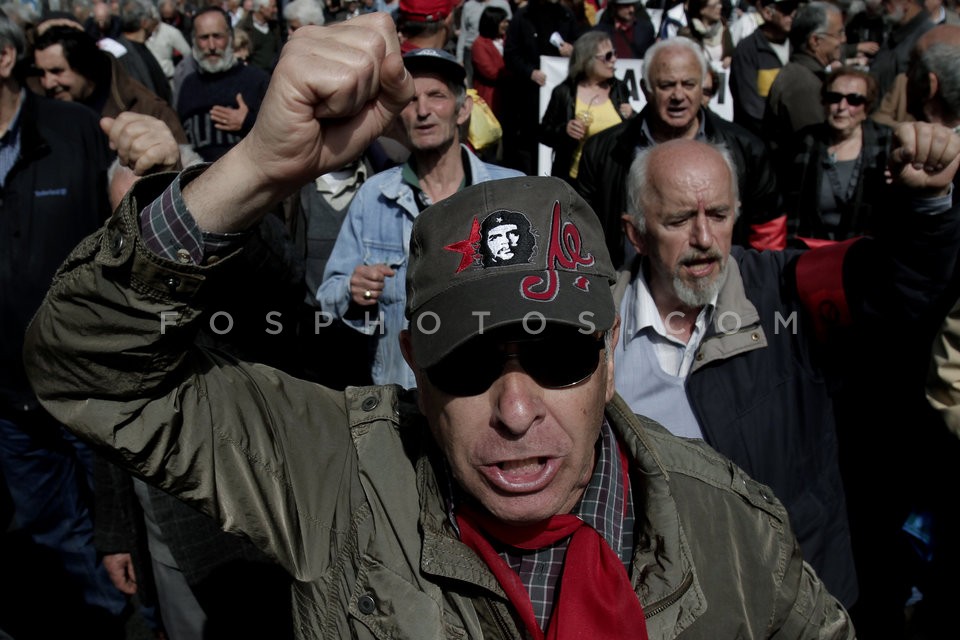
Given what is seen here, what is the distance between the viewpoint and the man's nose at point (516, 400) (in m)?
1.51

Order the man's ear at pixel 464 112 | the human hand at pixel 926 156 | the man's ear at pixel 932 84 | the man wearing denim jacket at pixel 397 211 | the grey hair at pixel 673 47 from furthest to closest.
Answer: the grey hair at pixel 673 47 → the man's ear at pixel 932 84 → the man's ear at pixel 464 112 → the man wearing denim jacket at pixel 397 211 → the human hand at pixel 926 156

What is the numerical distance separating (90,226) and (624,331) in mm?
2449

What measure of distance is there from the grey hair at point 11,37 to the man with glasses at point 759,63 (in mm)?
5249

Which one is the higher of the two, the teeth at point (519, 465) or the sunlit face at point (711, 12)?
the sunlit face at point (711, 12)

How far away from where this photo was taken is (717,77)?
7.53m

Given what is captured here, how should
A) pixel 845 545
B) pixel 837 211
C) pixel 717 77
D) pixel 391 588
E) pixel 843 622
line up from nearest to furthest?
1. pixel 391 588
2. pixel 843 622
3. pixel 845 545
4. pixel 837 211
5. pixel 717 77

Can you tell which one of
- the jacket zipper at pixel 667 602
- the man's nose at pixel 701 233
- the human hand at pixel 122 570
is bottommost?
the human hand at pixel 122 570

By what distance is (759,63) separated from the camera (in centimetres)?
728

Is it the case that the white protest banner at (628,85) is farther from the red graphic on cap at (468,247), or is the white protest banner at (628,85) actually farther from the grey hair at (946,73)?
the red graphic on cap at (468,247)

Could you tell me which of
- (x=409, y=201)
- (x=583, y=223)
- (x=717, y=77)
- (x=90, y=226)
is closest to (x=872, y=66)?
(x=717, y=77)

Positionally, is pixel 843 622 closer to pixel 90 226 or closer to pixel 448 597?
pixel 448 597

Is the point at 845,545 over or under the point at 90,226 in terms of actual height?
under

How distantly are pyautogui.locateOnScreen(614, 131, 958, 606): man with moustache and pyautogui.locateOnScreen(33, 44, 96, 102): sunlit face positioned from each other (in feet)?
12.3

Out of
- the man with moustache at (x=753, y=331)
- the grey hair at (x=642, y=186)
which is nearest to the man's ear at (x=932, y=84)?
the grey hair at (x=642, y=186)
